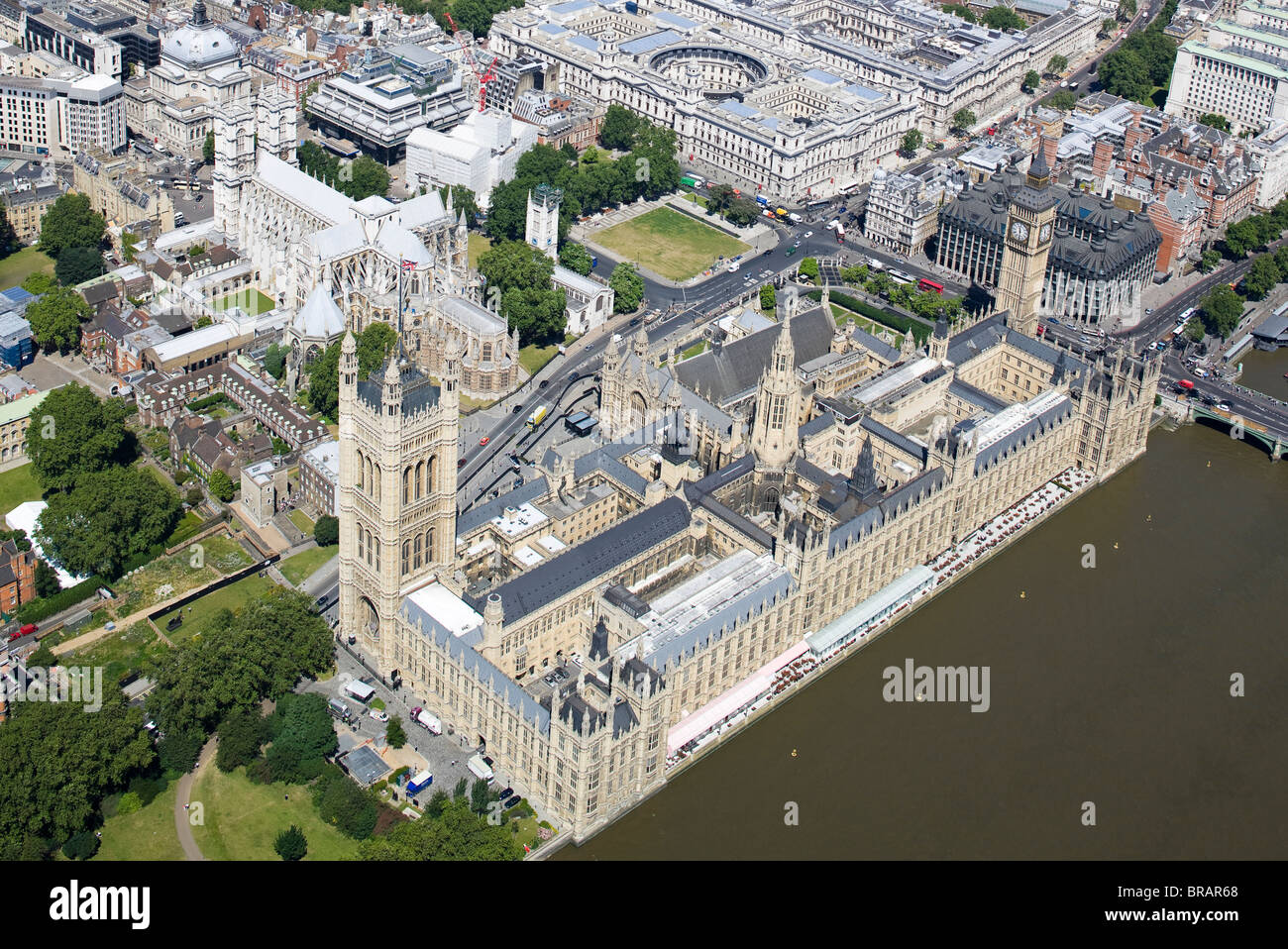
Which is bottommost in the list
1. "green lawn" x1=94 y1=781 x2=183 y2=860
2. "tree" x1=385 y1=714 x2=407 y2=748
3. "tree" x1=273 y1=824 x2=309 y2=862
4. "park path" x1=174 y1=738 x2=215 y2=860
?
"green lawn" x1=94 y1=781 x2=183 y2=860

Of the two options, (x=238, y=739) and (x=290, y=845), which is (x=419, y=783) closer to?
(x=290, y=845)

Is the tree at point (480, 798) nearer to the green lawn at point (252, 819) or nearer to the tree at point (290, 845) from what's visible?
the green lawn at point (252, 819)

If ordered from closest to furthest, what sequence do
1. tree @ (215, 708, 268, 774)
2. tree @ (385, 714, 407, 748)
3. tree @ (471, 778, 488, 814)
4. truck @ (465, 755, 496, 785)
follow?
tree @ (471, 778, 488, 814), tree @ (215, 708, 268, 774), truck @ (465, 755, 496, 785), tree @ (385, 714, 407, 748)

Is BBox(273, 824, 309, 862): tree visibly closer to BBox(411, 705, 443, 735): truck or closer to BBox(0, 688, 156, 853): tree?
BBox(0, 688, 156, 853): tree

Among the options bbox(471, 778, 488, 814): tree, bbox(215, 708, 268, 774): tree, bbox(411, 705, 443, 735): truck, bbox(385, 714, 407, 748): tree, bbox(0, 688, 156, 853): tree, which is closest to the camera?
bbox(0, 688, 156, 853): tree

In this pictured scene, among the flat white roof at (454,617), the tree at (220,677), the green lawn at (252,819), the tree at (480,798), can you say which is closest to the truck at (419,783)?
the tree at (480,798)

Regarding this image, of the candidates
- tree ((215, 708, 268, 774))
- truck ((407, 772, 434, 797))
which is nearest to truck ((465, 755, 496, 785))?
truck ((407, 772, 434, 797))

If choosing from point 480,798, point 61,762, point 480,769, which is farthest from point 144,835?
point 480,769
